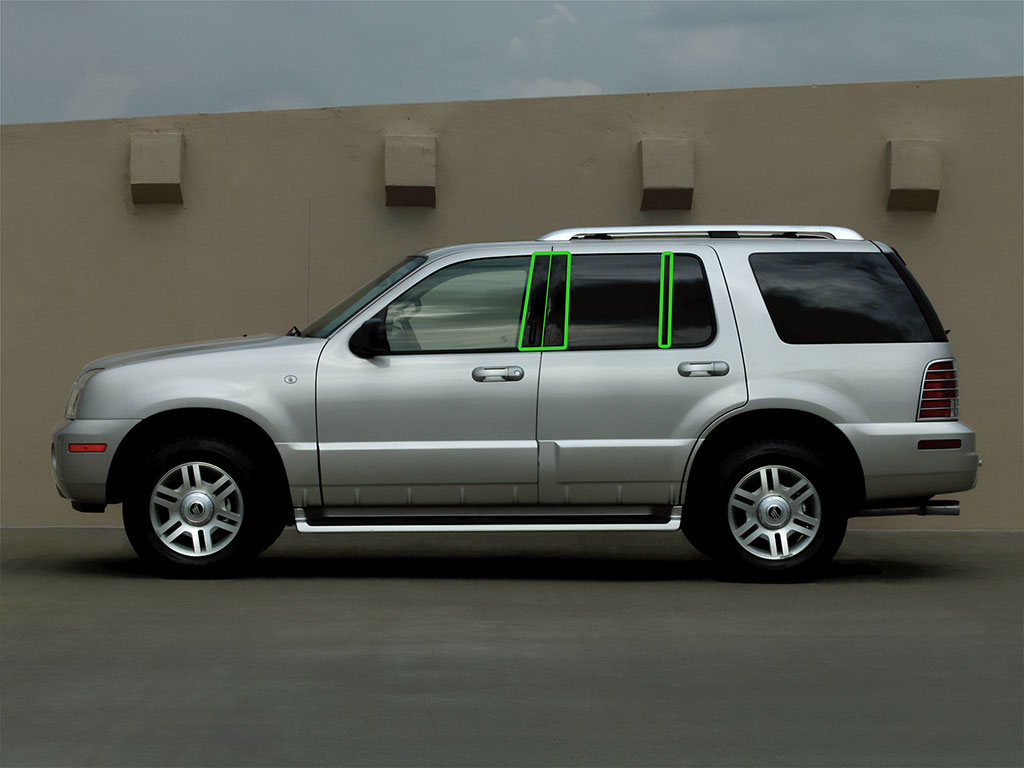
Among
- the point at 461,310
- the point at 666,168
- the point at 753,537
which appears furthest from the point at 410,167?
the point at 753,537

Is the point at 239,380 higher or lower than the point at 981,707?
higher

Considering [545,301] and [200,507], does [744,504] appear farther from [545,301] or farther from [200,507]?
[200,507]

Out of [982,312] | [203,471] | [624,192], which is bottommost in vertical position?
[203,471]

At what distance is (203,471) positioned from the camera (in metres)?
9.45

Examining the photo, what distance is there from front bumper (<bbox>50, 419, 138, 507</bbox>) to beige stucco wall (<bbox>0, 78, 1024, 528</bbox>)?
362 cm

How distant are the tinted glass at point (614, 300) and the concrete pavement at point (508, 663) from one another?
1476 mm

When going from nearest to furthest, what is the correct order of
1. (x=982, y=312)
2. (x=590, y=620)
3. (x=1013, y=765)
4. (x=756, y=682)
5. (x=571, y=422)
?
(x=1013, y=765) < (x=756, y=682) < (x=590, y=620) < (x=571, y=422) < (x=982, y=312)

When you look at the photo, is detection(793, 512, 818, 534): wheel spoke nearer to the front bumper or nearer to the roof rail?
the roof rail

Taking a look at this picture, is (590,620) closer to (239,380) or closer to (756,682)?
(756,682)

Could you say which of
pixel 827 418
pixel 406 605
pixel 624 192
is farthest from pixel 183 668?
pixel 624 192

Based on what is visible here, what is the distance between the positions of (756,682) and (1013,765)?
1.46m

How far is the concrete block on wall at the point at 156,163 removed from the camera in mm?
13102

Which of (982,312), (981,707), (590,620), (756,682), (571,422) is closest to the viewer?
(981,707)

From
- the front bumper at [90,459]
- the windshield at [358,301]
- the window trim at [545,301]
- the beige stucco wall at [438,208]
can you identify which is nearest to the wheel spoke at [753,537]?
the window trim at [545,301]
